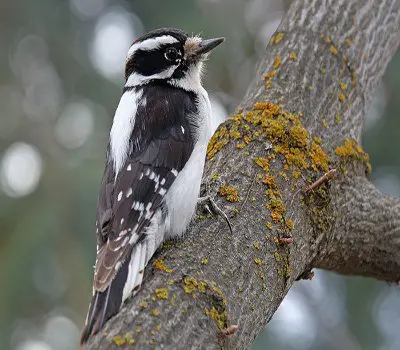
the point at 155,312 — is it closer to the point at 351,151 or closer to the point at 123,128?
the point at 123,128

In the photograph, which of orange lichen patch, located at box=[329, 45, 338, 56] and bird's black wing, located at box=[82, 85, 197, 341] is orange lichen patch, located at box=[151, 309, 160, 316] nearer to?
bird's black wing, located at box=[82, 85, 197, 341]

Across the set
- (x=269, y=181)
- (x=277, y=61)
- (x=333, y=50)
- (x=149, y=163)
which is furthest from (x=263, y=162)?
(x=333, y=50)

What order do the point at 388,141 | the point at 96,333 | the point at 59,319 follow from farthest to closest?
1. the point at 388,141
2. the point at 59,319
3. the point at 96,333

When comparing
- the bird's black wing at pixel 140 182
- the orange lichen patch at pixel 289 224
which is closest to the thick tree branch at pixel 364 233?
the orange lichen patch at pixel 289 224

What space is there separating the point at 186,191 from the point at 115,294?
723mm

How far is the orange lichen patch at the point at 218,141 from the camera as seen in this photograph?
11.3 feet

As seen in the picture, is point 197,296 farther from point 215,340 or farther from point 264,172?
point 264,172

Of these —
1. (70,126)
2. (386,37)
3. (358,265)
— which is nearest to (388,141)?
(70,126)

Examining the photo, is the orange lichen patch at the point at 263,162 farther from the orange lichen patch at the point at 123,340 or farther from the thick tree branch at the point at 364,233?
the orange lichen patch at the point at 123,340

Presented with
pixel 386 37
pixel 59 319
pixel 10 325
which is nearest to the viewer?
pixel 386 37

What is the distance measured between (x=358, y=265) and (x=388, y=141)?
457 cm

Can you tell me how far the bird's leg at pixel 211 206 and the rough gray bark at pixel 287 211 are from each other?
3 cm

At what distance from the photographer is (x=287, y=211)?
315cm

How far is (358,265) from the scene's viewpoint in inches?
144
